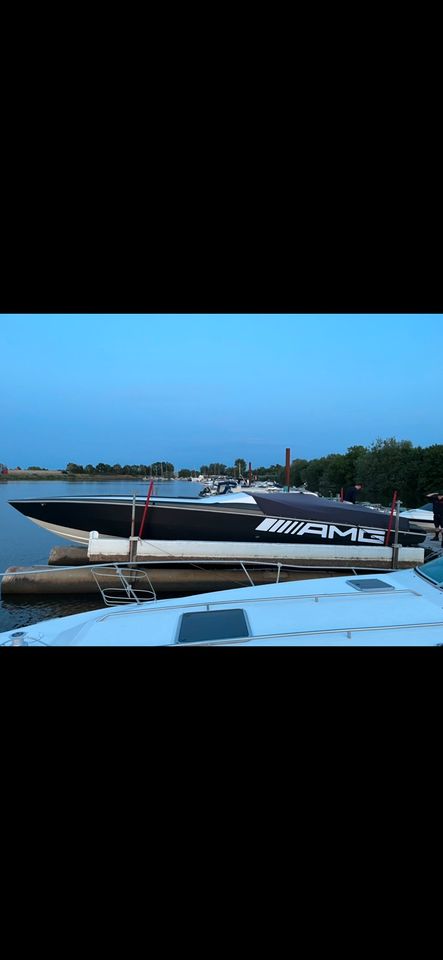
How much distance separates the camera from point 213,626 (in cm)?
324

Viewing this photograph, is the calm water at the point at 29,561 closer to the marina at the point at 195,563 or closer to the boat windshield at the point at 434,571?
the marina at the point at 195,563

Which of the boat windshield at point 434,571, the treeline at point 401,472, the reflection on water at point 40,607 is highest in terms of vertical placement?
the treeline at point 401,472

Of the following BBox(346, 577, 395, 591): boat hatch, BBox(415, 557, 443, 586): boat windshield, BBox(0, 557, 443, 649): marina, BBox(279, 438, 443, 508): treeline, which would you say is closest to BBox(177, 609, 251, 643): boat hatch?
BBox(0, 557, 443, 649): marina

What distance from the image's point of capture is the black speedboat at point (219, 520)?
9.36 m

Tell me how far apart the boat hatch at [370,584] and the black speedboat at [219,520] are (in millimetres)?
5306

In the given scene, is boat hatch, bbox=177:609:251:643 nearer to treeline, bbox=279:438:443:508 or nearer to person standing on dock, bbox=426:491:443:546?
person standing on dock, bbox=426:491:443:546

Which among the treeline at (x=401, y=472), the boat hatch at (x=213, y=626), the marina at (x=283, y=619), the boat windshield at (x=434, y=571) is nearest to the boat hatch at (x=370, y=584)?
the marina at (x=283, y=619)

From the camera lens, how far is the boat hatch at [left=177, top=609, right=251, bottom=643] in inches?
120
